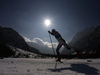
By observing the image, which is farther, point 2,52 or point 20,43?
point 20,43

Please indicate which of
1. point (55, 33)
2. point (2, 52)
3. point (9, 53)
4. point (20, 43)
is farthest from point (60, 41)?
point (20, 43)

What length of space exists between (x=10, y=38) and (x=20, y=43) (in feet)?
38.5

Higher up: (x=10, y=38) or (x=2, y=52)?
(x=10, y=38)

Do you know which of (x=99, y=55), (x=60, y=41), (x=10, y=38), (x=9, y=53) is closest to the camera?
(x=60, y=41)

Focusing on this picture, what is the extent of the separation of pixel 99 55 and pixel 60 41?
9332 mm

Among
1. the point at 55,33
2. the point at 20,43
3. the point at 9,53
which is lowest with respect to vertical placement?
the point at 9,53

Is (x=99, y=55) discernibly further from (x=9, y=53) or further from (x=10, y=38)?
(x=10, y=38)

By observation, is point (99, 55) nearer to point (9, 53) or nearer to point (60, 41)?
point (60, 41)

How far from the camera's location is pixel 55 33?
Result: 21.1 ft

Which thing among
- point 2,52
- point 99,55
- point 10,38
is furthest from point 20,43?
point 99,55

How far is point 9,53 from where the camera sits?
512 inches

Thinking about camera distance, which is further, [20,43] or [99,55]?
[20,43]

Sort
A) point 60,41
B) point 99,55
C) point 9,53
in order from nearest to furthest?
point 60,41 < point 99,55 < point 9,53

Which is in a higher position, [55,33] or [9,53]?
[55,33]
